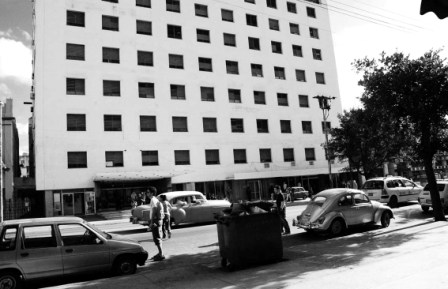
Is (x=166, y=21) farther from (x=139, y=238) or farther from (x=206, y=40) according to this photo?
(x=139, y=238)

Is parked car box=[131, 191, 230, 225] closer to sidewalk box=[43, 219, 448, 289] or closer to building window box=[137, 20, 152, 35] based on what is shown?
sidewalk box=[43, 219, 448, 289]

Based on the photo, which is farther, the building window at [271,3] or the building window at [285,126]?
the building window at [271,3]

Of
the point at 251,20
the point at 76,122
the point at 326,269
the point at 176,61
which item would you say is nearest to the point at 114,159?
the point at 76,122

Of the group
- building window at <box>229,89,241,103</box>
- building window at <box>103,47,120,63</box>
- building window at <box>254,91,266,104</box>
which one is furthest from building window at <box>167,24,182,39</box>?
building window at <box>254,91,266,104</box>

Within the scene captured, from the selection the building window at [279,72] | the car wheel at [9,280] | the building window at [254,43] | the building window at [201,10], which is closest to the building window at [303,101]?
the building window at [279,72]

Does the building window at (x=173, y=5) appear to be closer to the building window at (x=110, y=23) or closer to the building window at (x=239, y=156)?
the building window at (x=110, y=23)

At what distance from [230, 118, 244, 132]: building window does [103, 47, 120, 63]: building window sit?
12.9 meters

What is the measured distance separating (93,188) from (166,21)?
1774cm

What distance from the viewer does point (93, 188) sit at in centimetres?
2989

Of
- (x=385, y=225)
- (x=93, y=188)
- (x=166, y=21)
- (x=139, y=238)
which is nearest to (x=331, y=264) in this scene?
(x=385, y=225)

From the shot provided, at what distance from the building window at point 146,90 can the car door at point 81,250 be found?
2612cm

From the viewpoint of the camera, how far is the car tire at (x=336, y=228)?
1184cm

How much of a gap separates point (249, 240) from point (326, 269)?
1752 mm

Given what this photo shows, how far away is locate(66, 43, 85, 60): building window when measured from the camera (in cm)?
3045
